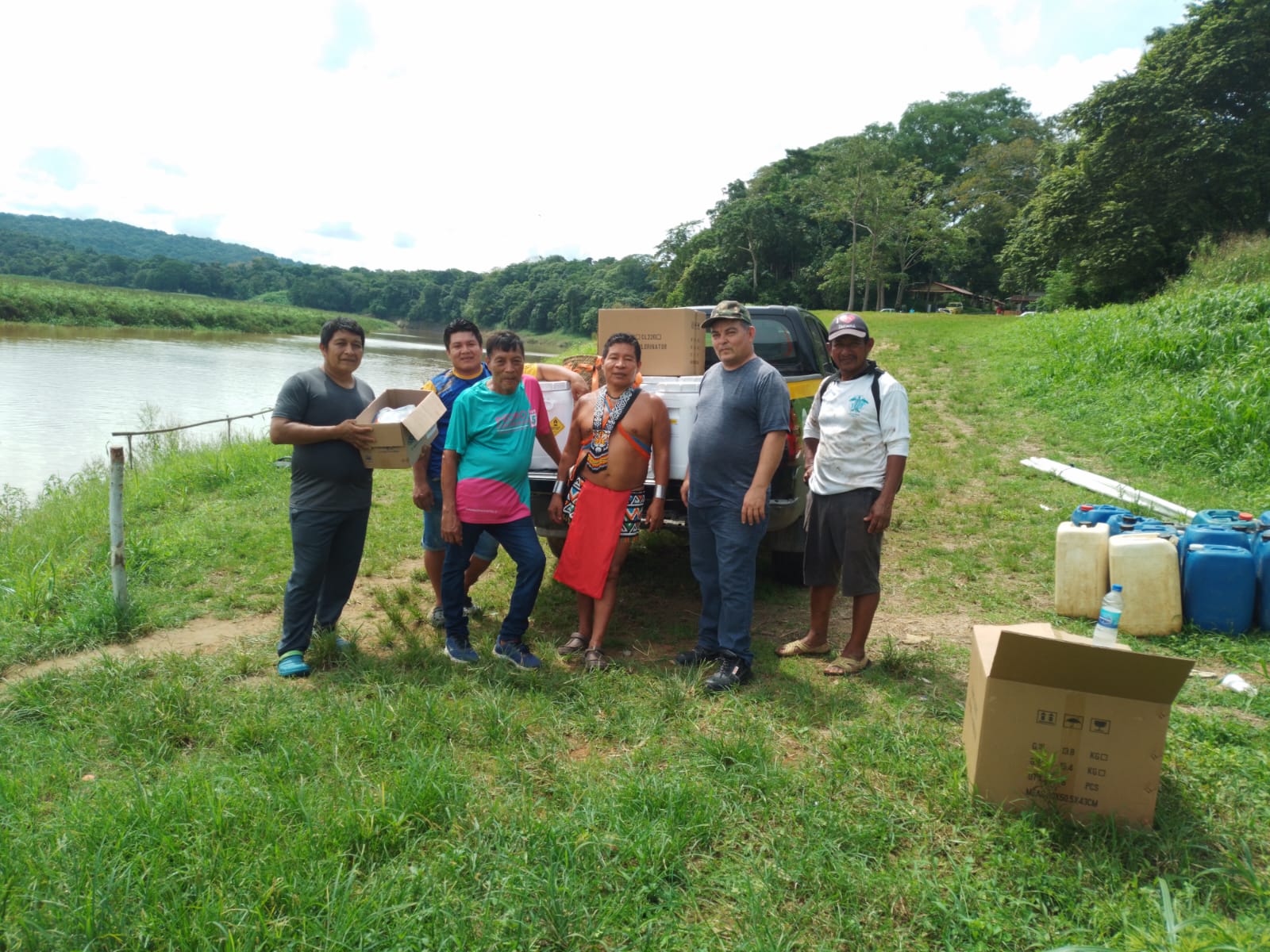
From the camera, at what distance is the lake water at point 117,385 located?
14.1 meters

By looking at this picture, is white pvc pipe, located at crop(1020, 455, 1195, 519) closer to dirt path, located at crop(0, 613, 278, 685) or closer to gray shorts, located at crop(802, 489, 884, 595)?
gray shorts, located at crop(802, 489, 884, 595)

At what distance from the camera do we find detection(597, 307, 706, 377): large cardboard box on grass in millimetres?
4969

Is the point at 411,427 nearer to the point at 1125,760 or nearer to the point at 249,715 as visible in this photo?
the point at 249,715

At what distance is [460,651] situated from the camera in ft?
13.3

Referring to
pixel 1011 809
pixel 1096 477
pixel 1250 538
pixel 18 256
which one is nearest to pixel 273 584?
pixel 1011 809

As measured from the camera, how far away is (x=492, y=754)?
3092 millimetres

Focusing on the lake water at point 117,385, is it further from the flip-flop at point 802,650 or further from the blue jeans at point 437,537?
the flip-flop at point 802,650

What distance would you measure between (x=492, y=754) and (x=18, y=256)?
11204cm

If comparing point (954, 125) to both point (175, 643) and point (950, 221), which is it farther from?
point (175, 643)

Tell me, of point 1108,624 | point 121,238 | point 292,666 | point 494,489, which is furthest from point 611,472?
point 121,238

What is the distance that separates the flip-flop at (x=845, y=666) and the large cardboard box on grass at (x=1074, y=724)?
123cm

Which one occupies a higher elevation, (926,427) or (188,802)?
(926,427)

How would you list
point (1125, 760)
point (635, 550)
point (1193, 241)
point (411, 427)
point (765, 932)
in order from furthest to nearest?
1. point (1193, 241)
2. point (635, 550)
3. point (411, 427)
4. point (1125, 760)
5. point (765, 932)

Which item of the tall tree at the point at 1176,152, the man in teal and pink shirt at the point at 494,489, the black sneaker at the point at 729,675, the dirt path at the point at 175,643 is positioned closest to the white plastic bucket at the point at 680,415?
the man in teal and pink shirt at the point at 494,489
